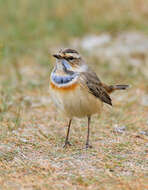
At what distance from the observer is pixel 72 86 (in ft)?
17.9

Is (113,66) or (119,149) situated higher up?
(113,66)

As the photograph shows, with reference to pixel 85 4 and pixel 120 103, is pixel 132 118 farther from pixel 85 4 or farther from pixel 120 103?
pixel 85 4

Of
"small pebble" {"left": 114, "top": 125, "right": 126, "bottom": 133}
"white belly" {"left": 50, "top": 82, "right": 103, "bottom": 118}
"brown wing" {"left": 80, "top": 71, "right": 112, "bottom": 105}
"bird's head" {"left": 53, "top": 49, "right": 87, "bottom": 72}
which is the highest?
"bird's head" {"left": 53, "top": 49, "right": 87, "bottom": 72}

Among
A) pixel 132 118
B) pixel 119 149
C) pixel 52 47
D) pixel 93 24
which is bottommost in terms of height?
pixel 119 149

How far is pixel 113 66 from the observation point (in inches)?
389

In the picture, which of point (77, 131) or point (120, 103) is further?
point (120, 103)

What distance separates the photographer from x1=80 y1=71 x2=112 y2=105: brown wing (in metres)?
5.66

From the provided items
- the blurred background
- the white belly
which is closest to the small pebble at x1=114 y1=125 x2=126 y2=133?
the blurred background

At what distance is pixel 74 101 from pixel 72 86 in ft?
0.59

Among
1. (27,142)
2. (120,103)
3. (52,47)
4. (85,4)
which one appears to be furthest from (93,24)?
(27,142)

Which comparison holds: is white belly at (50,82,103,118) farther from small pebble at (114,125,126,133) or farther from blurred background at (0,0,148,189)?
small pebble at (114,125,126,133)

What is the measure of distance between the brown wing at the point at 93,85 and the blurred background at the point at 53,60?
589 mm

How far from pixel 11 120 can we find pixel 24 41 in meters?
4.30

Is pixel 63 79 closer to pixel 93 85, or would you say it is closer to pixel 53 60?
pixel 93 85
